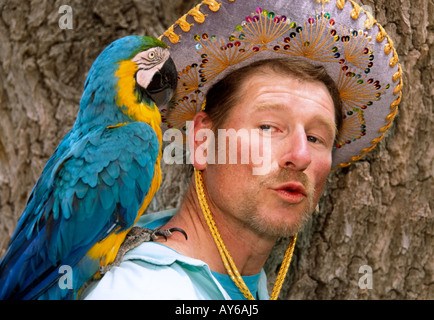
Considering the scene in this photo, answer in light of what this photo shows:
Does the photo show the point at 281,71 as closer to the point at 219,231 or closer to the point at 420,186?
the point at 219,231

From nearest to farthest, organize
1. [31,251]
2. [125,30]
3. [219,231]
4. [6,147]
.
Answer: [31,251]
[219,231]
[125,30]
[6,147]

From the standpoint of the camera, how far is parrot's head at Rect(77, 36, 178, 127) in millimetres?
1697

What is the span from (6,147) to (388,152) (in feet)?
6.78

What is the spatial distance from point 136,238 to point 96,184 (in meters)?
0.28

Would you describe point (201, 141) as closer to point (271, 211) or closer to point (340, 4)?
point (271, 211)

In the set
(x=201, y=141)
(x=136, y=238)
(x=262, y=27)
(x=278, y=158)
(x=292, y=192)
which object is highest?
(x=262, y=27)

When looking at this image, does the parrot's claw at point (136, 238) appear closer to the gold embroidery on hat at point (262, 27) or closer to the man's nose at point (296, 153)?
the man's nose at point (296, 153)

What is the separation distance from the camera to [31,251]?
5.07ft

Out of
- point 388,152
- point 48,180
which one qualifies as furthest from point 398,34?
point 48,180

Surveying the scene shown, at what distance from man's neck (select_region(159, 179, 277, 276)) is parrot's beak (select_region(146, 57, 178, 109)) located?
1.38 ft

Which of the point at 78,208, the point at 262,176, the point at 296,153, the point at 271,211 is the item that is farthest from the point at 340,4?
the point at 78,208

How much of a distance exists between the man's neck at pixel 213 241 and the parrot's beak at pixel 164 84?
1.38ft

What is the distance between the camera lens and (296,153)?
1668mm

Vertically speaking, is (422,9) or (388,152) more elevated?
(422,9)
